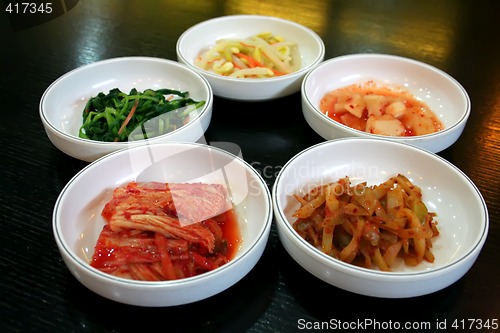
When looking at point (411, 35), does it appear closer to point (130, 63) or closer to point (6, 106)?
point (130, 63)

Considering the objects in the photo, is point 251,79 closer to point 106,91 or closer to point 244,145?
point 244,145

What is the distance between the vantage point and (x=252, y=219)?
174 cm

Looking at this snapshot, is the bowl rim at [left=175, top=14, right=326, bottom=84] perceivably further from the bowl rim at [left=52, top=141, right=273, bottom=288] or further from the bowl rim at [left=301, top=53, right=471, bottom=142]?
the bowl rim at [left=52, top=141, right=273, bottom=288]

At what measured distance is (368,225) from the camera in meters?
1.58

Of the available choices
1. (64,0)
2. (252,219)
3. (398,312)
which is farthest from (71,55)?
(398,312)

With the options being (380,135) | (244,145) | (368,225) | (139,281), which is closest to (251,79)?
(244,145)

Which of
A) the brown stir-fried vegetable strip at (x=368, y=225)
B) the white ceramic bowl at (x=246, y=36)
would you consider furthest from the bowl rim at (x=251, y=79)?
the brown stir-fried vegetable strip at (x=368, y=225)

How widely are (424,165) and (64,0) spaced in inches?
97.2

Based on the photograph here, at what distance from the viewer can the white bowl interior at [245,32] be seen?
2.70 meters

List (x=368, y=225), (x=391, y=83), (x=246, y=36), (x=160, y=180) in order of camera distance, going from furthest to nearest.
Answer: (x=246, y=36)
(x=391, y=83)
(x=160, y=180)
(x=368, y=225)

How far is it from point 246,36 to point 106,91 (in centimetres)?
92

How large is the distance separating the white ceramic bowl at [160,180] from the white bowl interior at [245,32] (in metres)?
0.89

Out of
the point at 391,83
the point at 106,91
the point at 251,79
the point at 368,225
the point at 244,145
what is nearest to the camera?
the point at 368,225

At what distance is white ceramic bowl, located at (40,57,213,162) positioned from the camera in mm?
1919
